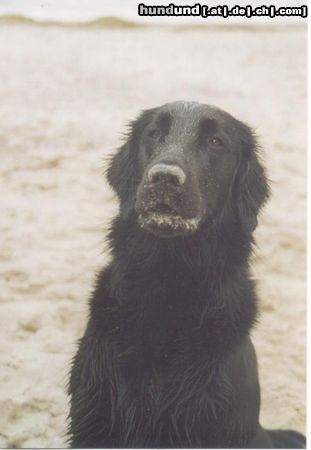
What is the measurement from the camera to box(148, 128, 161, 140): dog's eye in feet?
8.48

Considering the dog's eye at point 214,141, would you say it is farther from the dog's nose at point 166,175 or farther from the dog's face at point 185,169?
the dog's nose at point 166,175

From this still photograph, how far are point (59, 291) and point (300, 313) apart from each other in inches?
48.0

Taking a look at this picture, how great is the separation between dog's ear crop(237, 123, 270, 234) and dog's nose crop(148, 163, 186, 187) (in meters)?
0.44

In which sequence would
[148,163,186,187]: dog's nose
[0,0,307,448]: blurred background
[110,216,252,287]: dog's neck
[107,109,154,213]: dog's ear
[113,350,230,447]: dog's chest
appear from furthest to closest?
[0,0,307,448]: blurred background
[107,109,154,213]: dog's ear
[110,216,252,287]: dog's neck
[113,350,230,447]: dog's chest
[148,163,186,187]: dog's nose

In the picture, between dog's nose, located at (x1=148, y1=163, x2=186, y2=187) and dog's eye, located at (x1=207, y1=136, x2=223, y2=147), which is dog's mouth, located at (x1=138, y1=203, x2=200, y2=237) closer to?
dog's nose, located at (x1=148, y1=163, x2=186, y2=187)

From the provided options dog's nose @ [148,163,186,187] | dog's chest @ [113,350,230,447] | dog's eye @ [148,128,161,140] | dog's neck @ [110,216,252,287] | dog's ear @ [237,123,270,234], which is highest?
dog's eye @ [148,128,161,140]

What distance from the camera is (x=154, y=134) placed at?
260 centimetres

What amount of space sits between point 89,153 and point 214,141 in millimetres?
1410

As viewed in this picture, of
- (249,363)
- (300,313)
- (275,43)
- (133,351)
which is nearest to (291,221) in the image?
(300,313)

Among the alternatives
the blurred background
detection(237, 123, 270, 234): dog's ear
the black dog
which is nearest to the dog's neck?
the black dog

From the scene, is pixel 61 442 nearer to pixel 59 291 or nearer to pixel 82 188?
pixel 59 291

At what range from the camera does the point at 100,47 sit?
10.7 feet

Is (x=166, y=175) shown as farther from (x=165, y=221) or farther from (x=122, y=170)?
(x=122, y=170)

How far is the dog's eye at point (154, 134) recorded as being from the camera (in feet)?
8.48
